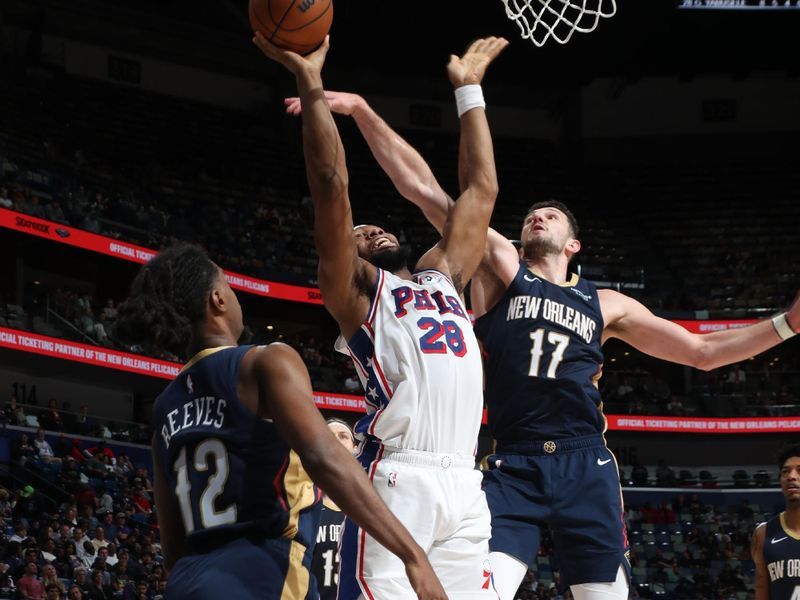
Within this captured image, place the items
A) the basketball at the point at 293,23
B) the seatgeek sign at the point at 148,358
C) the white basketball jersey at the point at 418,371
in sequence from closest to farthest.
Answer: the white basketball jersey at the point at 418,371 < the basketball at the point at 293,23 < the seatgeek sign at the point at 148,358

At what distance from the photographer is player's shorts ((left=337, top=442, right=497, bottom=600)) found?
353 cm

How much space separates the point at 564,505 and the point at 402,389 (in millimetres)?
1201

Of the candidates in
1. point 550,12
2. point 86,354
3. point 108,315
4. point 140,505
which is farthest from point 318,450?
point 108,315

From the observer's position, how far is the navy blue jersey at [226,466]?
278 cm

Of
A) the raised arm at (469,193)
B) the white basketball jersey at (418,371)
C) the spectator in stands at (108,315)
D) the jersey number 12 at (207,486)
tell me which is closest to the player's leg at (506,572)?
the white basketball jersey at (418,371)

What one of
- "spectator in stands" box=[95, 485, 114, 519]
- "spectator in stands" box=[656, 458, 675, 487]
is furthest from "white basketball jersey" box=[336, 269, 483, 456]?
"spectator in stands" box=[656, 458, 675, 487]

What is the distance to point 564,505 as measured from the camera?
451 cm

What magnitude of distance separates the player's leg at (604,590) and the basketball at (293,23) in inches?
96.2

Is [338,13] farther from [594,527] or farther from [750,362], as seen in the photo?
[594,527]

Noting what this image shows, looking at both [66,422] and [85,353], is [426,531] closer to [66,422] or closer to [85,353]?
[66,422]

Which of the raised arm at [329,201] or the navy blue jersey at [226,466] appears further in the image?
the raised arm at [329,201]

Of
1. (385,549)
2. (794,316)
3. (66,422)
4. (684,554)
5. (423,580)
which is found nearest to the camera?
(423,580)

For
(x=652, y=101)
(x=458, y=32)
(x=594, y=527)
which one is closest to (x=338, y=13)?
(x=458, y=32)

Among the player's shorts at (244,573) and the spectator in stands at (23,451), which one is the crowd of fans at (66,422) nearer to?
the spectator in stands at (23,451)
